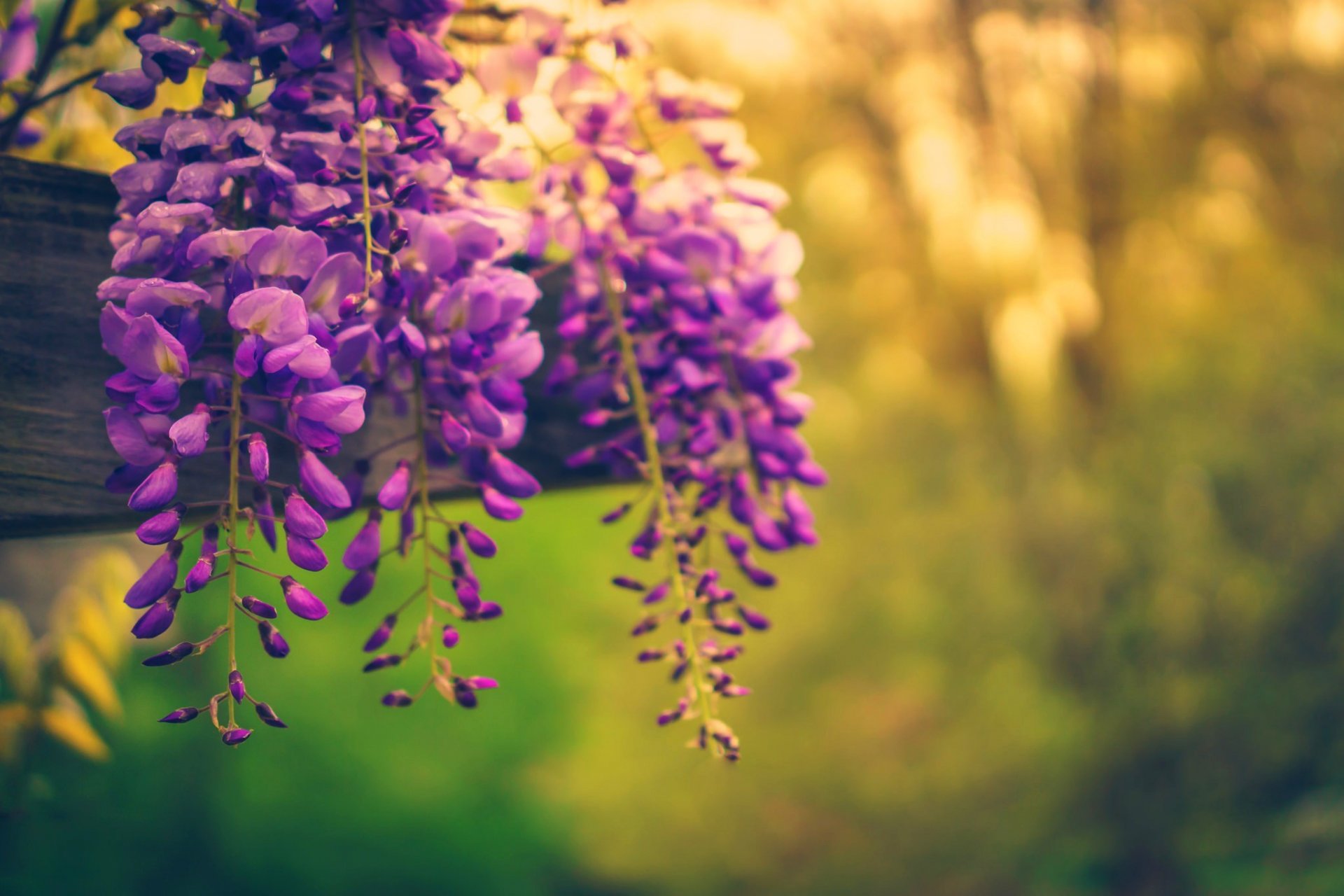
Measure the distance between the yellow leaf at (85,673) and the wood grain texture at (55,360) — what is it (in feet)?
1.57

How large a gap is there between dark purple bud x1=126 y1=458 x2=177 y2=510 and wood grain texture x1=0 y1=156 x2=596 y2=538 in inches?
3.9

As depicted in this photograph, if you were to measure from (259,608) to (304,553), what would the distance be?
3 cm

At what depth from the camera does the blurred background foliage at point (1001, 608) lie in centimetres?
266

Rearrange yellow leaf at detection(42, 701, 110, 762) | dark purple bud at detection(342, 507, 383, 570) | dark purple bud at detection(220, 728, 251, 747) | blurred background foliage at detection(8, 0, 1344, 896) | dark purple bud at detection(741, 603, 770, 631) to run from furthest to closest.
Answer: blurred background foliage at detection(8, 0, 1344, 896)
yellow leaf at detection(42, 701, 110, 762)
dark purple bud at detection(741, 603, 770, 631)
dark purple bud at detection(342, 507, 383, 570)
dark purple bud at detection(220, 728, 251, 747)

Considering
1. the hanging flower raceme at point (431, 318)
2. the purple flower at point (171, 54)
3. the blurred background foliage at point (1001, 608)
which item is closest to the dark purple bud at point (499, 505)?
the hanging flower raceme at point (431, 318)

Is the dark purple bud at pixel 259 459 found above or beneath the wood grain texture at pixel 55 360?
beneath

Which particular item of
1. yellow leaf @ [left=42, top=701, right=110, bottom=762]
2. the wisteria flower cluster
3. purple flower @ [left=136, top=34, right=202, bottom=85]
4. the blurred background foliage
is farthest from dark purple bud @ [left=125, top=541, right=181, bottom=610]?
the blurred background foliage

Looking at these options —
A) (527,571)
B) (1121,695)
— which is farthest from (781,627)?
(1121,695)

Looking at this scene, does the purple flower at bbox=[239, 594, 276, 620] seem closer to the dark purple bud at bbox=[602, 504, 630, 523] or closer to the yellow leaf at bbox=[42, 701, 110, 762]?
the dark purple bud at bbox=[602, 504, 630, 523]

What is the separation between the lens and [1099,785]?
2850mm

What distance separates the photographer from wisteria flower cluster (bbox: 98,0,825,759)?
40cm

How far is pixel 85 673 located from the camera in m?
0.87

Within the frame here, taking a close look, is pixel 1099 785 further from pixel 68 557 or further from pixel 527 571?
pixel 68 557

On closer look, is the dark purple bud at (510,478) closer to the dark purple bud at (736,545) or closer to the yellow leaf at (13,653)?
the dark purple bud at (736,545)
